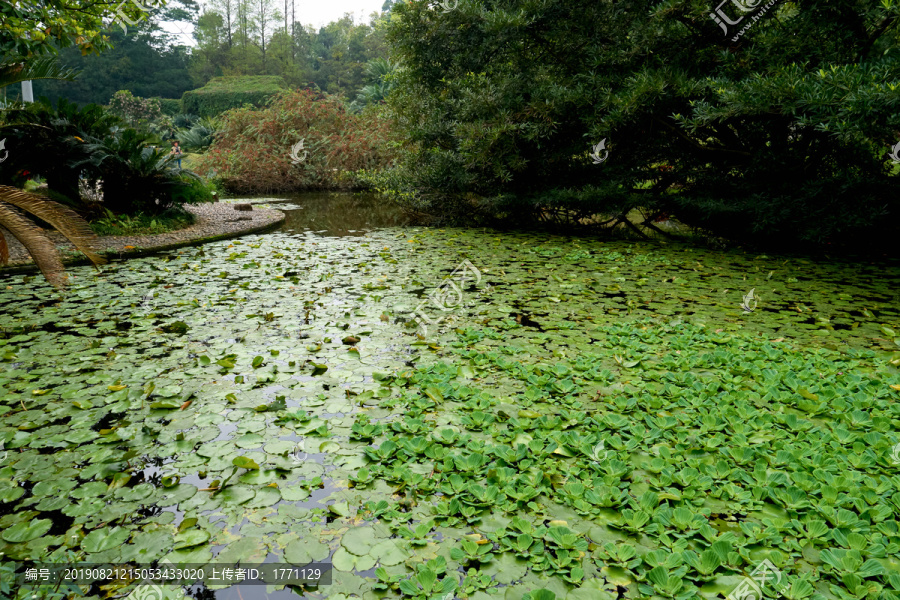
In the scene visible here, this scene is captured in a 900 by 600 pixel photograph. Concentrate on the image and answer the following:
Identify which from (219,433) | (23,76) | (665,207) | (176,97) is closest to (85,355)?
(219,433)

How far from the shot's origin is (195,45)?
36.9m

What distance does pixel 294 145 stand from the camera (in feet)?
48.6

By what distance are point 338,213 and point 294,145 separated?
5.26 meters

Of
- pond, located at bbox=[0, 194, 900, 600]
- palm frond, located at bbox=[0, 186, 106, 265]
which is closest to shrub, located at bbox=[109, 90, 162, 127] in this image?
pond, located at bbox=[0, 194, 900, 600]

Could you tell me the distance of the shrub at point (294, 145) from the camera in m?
14.7

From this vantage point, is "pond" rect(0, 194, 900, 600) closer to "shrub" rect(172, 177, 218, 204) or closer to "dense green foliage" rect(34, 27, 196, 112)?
"shrub" rect(172, 177, 218, 204)

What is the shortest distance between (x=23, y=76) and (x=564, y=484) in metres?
6.60

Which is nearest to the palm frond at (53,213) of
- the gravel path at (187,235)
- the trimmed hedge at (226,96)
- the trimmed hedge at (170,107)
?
the gravel path at (187,235)

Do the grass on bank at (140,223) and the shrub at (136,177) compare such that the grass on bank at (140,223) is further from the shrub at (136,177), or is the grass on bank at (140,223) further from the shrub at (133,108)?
the shrub at (133,108)

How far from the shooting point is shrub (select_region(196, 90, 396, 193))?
48.2 feet

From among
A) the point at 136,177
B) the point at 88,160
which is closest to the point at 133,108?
the point at 136,177

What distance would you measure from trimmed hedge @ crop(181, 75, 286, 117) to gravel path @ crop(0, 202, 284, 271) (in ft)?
63.3

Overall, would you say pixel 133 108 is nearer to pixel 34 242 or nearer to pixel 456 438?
pixel 34 242

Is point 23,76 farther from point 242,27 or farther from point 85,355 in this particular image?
point 242,27
